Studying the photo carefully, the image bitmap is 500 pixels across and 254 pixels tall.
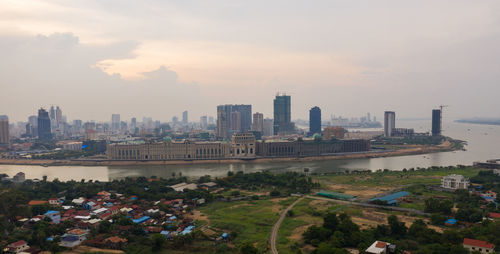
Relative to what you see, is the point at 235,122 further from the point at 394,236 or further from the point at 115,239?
the point at 394,236

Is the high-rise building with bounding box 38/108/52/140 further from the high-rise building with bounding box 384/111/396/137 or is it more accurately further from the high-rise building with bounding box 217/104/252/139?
the high-rise building with bounding box 384/111/396/137

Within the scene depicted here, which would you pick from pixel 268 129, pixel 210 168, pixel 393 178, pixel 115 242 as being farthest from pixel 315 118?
pixel 115 242

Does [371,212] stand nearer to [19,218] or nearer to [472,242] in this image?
[472,242]

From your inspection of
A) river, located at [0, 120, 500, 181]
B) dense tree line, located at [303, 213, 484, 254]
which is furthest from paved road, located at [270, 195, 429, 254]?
river, located at [0, 120, 500, 181]

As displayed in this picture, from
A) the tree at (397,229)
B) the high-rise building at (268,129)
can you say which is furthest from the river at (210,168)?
the high-rise building at (268,129)

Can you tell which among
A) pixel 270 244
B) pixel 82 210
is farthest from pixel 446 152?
pixel 82 210

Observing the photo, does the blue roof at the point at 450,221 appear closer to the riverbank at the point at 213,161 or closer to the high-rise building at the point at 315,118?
the riverbank at the point at 213,161
